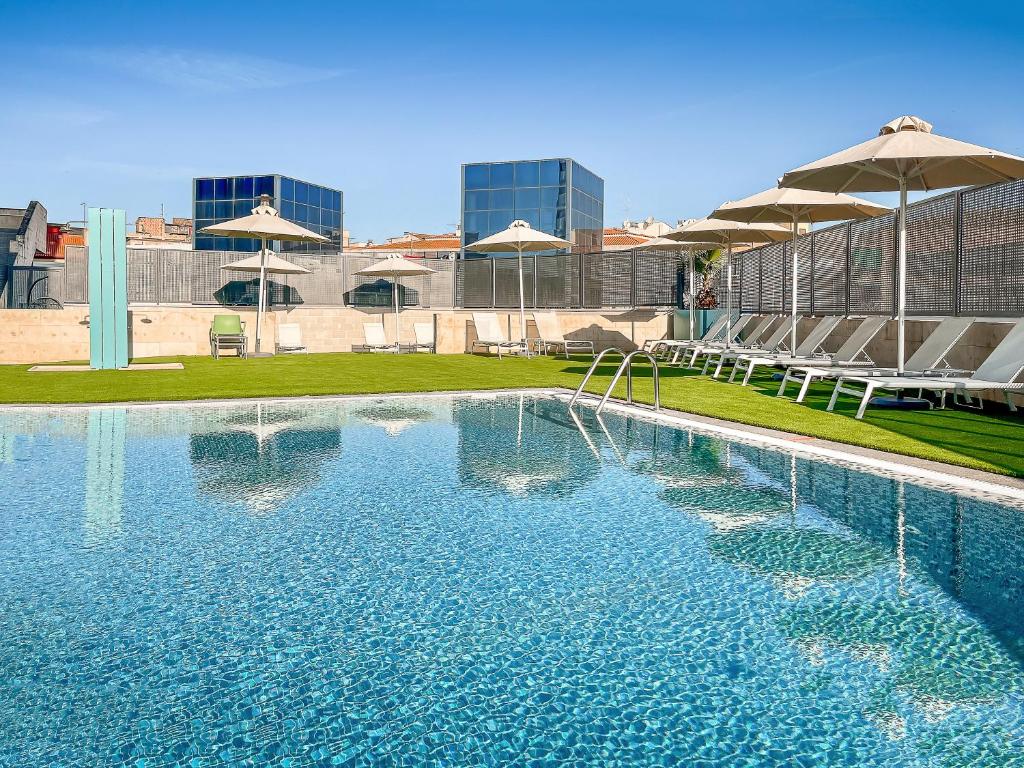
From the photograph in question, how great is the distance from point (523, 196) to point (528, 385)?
31478 millimetres

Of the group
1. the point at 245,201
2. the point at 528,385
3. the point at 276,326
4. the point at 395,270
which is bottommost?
the point at 528,385

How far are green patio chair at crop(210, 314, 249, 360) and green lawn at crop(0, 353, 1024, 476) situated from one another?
56cm

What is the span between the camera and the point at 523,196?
140ft

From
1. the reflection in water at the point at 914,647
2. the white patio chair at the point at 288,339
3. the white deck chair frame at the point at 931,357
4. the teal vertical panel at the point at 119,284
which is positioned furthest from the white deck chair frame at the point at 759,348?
the white patio chair at the point at 288,339

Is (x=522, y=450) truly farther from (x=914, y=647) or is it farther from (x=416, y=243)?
(x=416, y=243)

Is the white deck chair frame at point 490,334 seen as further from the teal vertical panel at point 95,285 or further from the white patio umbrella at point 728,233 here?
the teal vertical panel at point 95,285

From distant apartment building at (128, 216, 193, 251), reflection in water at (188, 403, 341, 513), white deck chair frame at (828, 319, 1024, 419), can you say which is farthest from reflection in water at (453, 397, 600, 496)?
distant apartment building at (128, 216, 193, 251)

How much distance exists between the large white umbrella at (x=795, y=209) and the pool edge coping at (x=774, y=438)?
3.93m

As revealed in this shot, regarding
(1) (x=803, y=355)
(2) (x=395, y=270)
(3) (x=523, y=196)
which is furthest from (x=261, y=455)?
(3) (x=523, y=196)

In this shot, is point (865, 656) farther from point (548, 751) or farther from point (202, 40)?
point (202, 40)

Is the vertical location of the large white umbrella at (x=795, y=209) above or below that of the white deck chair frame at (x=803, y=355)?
above

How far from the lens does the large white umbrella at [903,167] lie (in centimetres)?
848

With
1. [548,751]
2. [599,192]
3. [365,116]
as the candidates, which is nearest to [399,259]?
[365,116]

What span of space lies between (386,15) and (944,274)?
54.6ft
